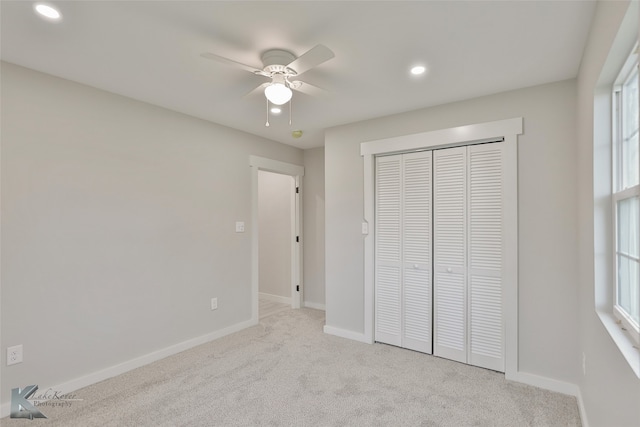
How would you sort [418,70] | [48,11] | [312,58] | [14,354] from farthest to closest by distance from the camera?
[418,70], [14,354], [312,58], [48,11]

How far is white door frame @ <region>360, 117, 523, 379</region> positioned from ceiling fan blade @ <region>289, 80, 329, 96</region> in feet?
3.14

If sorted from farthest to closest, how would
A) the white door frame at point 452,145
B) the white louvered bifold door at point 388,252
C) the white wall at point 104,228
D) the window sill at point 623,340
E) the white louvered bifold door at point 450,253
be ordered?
the white louvered bifold door at point 388,252 < the white louvered bifold door at point 450,253 < the white door frame at point 452,145 < the white wall at point 104,228 < the window sill at point 623,340

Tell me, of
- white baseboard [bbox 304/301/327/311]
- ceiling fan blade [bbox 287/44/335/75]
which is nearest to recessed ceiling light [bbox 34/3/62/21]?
ceiling fan blade [bbox 287/44/335/75]

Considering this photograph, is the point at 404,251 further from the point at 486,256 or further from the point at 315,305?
the point at 315,305

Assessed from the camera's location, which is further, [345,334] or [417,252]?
[345,334]

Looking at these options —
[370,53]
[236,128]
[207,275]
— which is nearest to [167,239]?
[207,275]

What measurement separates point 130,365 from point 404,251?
2.68 m

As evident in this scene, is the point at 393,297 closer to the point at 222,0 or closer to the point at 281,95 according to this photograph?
the point at 281,95

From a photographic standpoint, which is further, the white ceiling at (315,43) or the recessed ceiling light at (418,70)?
the recessed ceiling light at (418,70)

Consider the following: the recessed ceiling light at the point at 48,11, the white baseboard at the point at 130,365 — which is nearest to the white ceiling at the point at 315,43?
the recessed ceiling light at the point at 48,11

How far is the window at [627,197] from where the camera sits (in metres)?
1.29

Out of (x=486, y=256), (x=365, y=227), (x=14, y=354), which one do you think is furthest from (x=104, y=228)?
(x=486, y=256)

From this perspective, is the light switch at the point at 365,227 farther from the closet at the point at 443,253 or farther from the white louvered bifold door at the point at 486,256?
the white louvered bifold door at the point at 486,256

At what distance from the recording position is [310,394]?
237 centimetres
